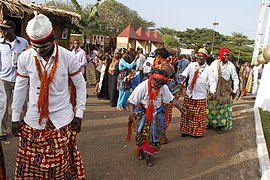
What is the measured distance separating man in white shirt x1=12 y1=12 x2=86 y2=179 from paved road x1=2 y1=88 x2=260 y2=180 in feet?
4.35

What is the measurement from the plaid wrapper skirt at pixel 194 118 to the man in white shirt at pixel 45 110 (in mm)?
3871

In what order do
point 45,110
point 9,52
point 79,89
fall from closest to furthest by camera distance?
point 45,110
point 79,89
point 9,52

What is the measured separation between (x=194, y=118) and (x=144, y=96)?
7.08 feet

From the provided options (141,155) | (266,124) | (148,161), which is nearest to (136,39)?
(266,124)

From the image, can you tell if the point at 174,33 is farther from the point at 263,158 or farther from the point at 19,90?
the point at 19,90

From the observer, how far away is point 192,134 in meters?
6.19

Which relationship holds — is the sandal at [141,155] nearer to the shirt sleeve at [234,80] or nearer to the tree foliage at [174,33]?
the shirt sleeve at [234,80]

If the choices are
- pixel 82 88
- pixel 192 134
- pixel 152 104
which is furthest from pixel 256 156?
pixel 82 88

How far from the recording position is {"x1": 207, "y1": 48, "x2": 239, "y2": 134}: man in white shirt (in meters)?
6.55

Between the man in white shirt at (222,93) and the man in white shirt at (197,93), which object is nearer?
the man in white shirt at (197,93)

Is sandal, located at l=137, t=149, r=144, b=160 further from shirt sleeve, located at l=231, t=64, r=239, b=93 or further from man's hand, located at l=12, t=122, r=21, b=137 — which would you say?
shirt sleeve, located at l=231, t=64, r=239, b=93

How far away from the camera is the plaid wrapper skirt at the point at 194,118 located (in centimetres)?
612

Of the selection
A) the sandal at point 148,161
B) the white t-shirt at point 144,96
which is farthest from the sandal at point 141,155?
the white t-shirt at point 144,96

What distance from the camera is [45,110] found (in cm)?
261
